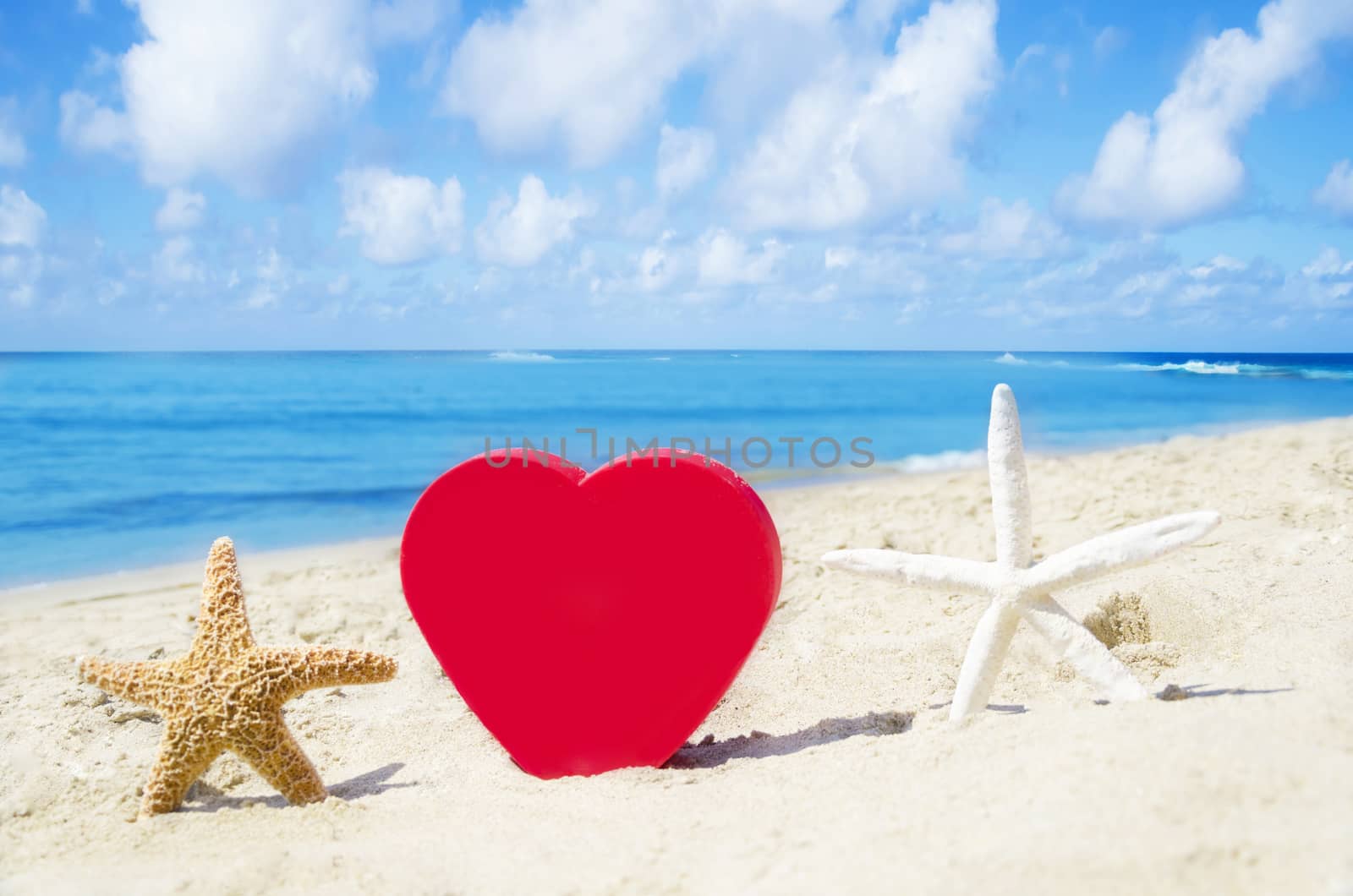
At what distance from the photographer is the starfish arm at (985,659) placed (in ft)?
10.3

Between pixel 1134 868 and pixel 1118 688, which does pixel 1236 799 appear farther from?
pixel 1118 688

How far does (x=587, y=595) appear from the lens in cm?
345

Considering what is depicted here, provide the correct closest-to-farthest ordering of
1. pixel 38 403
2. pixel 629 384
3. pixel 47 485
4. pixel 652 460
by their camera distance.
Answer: pixel 652 460 → pixel 47 485 → pixel 38 403 → pixel 629 384

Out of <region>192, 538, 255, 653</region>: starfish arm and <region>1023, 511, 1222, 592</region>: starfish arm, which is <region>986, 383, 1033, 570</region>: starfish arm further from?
<region>192, 538, 255, 653</region>: starfish arm

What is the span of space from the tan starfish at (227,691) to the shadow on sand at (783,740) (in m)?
1.19

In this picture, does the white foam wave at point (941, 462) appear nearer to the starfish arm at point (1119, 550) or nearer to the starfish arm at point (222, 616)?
the starfish arm at point (1119, 550)

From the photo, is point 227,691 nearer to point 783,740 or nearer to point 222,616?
point 222,616

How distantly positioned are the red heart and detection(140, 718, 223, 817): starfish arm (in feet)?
2.60

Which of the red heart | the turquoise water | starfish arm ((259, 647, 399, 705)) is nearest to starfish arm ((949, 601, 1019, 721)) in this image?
the red heart

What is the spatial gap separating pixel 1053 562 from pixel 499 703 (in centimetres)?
207

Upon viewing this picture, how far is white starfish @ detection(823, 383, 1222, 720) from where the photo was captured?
302 centimetres

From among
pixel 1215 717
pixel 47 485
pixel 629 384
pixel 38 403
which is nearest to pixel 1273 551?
pixel 1215 717

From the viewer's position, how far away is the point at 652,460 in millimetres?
3398

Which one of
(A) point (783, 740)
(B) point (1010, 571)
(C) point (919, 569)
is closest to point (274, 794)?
(A) point (783, 740)
